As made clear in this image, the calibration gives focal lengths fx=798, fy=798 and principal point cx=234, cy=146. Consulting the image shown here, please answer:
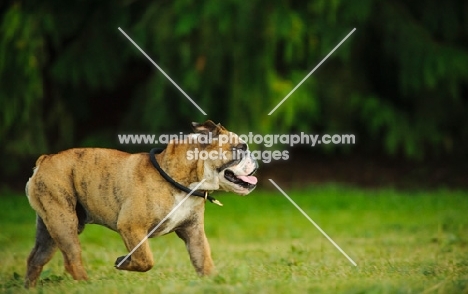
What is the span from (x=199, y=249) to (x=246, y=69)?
8.19 metres

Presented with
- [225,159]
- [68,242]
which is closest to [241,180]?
[225,159]

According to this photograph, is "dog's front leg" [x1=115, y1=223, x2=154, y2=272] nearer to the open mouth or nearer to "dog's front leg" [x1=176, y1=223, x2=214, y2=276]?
"dog's front leg" [x1=176, y1=223, x2=214, y2=276]

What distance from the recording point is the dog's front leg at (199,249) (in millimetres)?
7250

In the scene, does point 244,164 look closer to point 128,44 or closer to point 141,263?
point 141,263

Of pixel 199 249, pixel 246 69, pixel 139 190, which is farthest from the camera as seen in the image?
pixel 246 69

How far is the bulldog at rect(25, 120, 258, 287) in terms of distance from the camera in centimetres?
696

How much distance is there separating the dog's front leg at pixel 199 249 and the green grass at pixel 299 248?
0.14 metres

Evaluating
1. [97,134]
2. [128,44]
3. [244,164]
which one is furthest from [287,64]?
[244,164]

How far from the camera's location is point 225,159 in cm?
717

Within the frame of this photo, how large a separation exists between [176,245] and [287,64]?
20.5ft

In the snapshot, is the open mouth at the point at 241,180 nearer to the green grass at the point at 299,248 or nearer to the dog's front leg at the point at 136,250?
the green grass at the point at 299,248

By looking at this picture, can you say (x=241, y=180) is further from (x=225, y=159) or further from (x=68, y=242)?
(x=68, y=242)

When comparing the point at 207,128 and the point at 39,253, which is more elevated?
the point at 207,128

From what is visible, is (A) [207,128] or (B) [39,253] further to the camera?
(B) [39,253]
